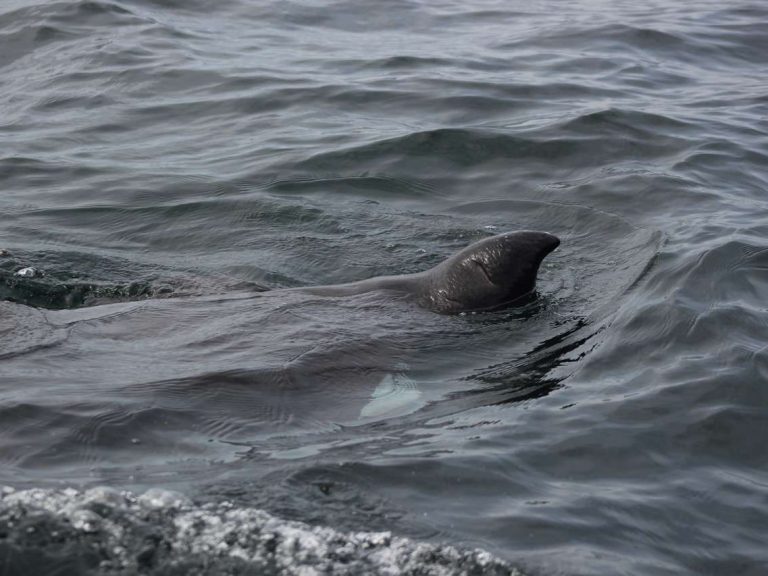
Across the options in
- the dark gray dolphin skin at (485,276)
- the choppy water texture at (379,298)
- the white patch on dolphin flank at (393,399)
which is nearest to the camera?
the choppy water texture at (379,298)

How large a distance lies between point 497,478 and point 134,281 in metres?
3.77

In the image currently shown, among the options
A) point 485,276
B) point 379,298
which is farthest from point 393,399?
point 485,276

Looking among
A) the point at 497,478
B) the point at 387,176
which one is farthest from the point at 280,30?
the point at 497,478

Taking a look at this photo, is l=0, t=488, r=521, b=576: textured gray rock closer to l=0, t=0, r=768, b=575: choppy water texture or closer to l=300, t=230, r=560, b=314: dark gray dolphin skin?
l=0, t=0, r=768, b=575: choppy water texture

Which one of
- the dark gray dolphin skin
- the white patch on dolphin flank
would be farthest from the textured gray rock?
the dark gray dolphin skin

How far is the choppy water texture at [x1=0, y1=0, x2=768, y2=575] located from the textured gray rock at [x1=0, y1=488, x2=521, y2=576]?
0.01 metres

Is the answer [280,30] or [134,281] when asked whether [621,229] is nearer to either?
[134,281]

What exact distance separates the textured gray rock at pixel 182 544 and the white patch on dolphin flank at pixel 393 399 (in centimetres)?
134

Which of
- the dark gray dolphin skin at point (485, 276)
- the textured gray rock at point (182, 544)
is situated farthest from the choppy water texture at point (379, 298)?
the dark gray dolphin skin at point (485, 276)

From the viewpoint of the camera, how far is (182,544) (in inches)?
171

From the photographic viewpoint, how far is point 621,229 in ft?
29.2

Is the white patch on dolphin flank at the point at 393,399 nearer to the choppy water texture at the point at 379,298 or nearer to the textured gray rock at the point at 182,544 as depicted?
the choppy water texture at the point at 379,298

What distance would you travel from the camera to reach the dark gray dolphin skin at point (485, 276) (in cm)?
723

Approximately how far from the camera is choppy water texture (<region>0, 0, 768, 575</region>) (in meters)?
4.80
